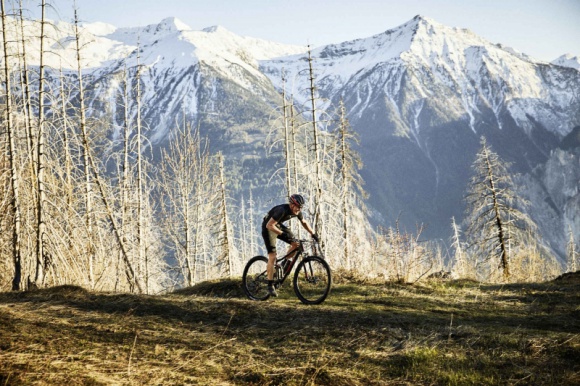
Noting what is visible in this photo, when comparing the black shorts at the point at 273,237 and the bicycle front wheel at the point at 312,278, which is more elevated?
the black shorts at the point at 273,237

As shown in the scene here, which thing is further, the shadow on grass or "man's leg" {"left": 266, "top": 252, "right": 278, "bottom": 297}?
"man's leg" {"left": 266, "top": 252, "right": 278, "bottom": 297}

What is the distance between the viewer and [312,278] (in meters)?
9.50

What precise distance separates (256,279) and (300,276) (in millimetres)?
1122

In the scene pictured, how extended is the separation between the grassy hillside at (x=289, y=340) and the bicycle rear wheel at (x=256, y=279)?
53 centimetres

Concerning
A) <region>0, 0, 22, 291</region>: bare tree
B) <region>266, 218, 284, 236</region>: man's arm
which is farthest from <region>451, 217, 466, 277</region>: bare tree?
<region>0, 0, 22, 291</region>: bare tree

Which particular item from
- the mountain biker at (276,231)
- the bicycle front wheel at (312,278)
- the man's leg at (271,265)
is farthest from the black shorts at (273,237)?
the bicycle front wheel at (312,278)

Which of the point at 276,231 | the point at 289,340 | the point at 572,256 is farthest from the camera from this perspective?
the point at 572,256

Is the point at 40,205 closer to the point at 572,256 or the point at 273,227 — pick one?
the point at 273,227

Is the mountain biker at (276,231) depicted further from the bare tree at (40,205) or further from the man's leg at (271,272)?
the bare tree at (40,205)

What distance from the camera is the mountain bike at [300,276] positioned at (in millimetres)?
9234

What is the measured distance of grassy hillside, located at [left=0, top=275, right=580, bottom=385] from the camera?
4.77m

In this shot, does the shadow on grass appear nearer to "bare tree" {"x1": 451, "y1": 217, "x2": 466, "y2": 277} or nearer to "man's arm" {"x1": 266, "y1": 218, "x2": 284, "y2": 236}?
"man's arm" {"x1": 266, "y1": 218, "x2": 284, "y2": 236}

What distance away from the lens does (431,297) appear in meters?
9.84

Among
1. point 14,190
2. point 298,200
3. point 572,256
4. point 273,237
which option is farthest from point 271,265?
point 572,256
